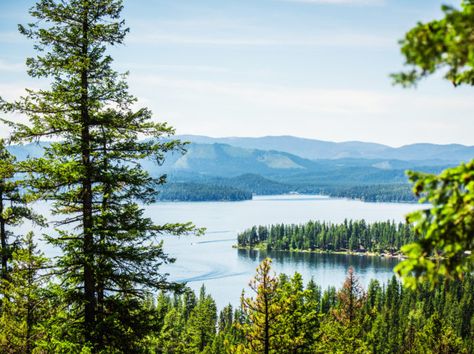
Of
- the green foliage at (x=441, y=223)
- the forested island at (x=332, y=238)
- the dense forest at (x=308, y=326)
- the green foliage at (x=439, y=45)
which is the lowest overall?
the forested island at (x=332, y=238)

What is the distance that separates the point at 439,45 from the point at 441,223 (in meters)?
2.33

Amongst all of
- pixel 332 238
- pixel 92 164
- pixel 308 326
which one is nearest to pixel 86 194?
pixel 92 164

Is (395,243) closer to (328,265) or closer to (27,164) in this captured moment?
(328,265)

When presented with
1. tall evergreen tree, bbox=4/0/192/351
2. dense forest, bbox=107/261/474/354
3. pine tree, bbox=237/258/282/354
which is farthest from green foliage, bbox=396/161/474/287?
pine tree, bbox=237/258/282/354

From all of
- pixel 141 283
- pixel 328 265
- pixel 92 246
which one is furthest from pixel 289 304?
pixel 328 265

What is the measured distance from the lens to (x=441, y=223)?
6.43 m

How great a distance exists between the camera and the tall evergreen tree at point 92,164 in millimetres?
13305

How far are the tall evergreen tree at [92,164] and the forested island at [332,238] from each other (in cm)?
15830

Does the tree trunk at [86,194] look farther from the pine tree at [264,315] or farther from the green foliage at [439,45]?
the green foliage at [439,45]

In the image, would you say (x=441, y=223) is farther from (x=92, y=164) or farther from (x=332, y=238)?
(x=332, y=238)

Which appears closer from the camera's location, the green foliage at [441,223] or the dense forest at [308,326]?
the green foliage at [441,223]

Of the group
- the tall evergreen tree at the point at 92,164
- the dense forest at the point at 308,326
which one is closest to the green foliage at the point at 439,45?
the dense forest at the point at 308,326

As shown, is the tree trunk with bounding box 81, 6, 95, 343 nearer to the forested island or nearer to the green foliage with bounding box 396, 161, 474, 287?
the green foliage with bounding box 396, 161, 474, 287

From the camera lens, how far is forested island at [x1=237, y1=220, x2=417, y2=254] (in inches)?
6801
